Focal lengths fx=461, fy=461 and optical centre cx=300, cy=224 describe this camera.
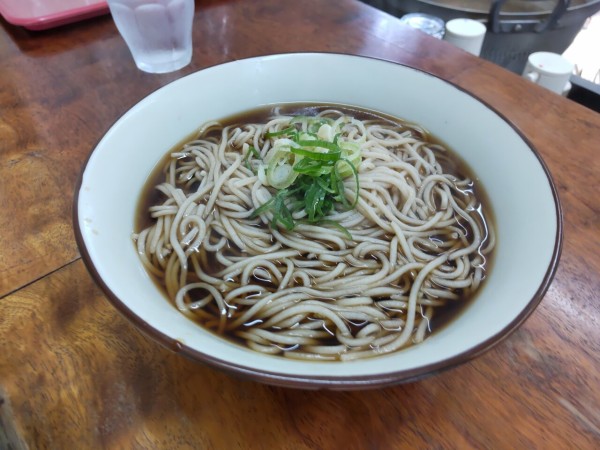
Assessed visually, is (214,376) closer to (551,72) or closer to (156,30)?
(156,30)

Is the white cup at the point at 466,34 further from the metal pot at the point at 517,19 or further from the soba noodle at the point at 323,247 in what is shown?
the soba noodle at the point at 323,247

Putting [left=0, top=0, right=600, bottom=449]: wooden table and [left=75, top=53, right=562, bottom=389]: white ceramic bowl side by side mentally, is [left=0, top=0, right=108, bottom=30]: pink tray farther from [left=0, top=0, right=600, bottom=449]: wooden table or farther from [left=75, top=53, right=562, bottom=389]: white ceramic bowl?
[left=75, top=53, right=562, bottom=389]: white ceramic bowl

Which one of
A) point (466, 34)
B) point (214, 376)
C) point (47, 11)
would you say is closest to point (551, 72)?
point (466, 34)

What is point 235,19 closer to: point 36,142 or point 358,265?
point 36,142

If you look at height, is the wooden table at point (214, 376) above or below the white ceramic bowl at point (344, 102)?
below

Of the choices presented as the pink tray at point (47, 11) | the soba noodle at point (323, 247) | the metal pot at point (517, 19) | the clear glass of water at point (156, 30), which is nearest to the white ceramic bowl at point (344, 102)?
the soba noodle at point (323, 247)

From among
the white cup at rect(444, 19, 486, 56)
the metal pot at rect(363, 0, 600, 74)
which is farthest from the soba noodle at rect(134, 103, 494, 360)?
the metal pot at rect(363, 0, 600, 74)
